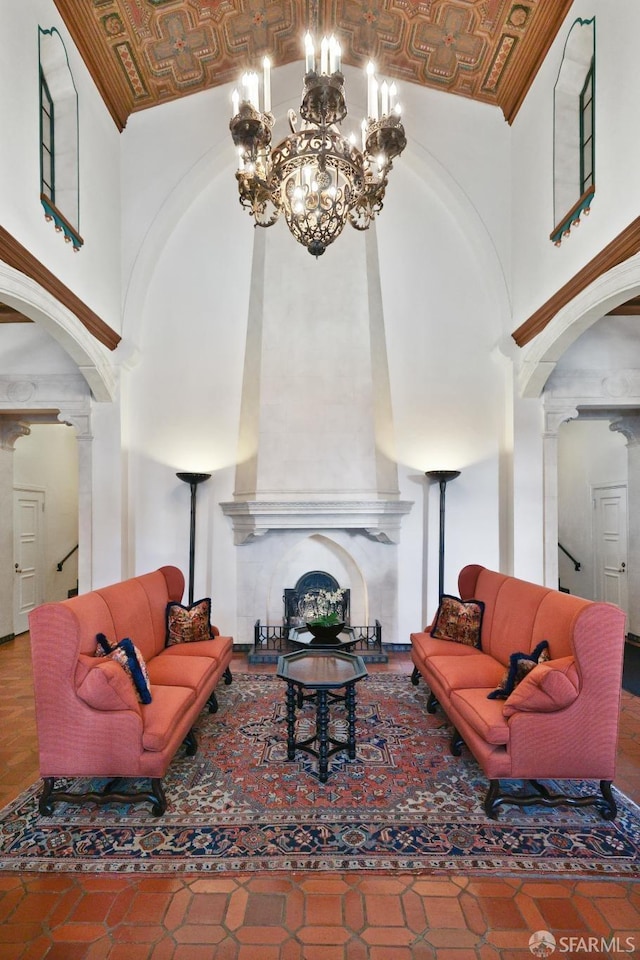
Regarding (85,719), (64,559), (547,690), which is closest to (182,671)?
(85,719)

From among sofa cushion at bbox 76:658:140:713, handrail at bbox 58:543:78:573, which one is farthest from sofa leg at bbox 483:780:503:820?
handrail at bbox 58:543:78:573

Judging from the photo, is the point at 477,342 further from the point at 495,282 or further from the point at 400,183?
the point at 400,183

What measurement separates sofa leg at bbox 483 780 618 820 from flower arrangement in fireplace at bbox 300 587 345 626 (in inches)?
76.8

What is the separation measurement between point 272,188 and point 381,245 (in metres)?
3.49

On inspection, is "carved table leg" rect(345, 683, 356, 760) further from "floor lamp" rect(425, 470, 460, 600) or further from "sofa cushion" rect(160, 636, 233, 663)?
"floor lamp" rect(425, 470, 460, 600)

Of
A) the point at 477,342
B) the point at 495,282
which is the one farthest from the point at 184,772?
the point at 495,282

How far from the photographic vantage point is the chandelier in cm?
283

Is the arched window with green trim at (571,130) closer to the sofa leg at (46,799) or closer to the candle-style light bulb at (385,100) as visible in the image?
the candle-style light bulb at (385,100)

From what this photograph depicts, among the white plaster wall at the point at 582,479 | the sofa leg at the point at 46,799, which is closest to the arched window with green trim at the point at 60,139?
the sofa leg at the point at 46,799

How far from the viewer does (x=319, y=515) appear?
19.8 feet

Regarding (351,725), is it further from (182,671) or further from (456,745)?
(182,671)

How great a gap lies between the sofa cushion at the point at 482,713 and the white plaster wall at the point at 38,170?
172 inches

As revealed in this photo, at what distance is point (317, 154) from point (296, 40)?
13.2 ft

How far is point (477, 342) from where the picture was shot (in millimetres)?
6180
